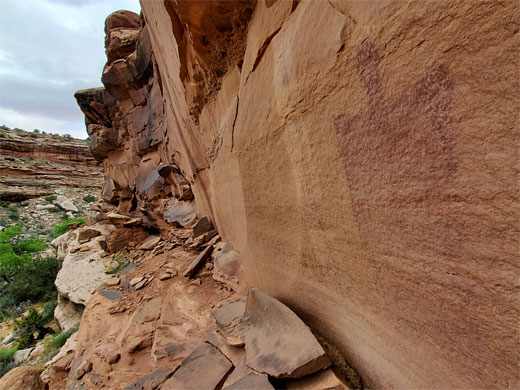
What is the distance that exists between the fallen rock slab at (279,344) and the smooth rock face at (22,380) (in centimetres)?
239

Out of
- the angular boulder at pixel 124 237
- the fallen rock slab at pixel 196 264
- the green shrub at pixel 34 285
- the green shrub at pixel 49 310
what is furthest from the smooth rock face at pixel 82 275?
the fallen rock slab at pixel 196 264

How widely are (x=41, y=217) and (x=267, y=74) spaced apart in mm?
28194

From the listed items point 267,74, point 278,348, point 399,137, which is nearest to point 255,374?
point 278,348

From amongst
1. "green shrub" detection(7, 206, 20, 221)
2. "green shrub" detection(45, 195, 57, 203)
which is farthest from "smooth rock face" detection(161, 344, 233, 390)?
"green shrub" detection(45, 195, 57, 203)

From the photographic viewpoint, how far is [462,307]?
83cm

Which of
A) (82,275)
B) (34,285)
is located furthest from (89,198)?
(82,275)

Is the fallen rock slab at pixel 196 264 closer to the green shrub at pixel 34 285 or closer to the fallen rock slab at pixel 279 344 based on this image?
the fallen rock slab at pixel 279 344

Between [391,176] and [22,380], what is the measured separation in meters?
3.78

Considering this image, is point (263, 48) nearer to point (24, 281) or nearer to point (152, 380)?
point (152, 380)

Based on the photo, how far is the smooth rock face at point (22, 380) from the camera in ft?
7.09

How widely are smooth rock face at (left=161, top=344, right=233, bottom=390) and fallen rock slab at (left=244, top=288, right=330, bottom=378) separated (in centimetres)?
27

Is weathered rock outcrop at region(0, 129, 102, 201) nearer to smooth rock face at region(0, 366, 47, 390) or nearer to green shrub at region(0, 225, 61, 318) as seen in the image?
green shrub at region(0, 225, 61, 318)

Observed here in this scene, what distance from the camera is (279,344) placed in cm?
148

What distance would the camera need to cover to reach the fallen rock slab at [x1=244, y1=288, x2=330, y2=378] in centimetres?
128
